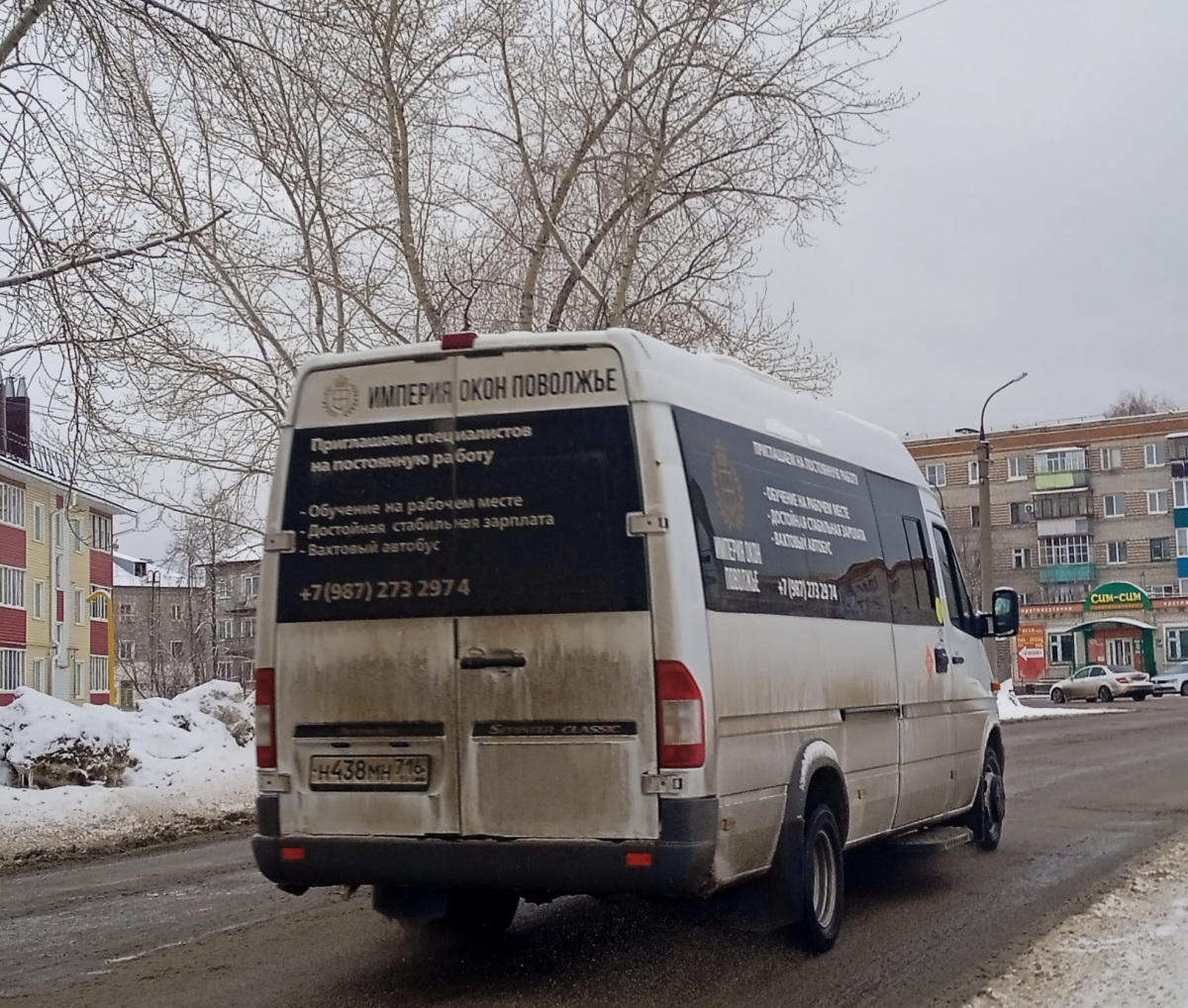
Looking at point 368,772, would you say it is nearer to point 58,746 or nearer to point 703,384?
point 703,384

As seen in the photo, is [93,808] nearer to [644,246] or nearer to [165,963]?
[165,963]

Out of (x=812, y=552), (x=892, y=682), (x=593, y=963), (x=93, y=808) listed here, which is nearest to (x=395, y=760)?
(x=593, y=963)

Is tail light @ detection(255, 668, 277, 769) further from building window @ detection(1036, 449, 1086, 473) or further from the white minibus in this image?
building window @ detection(1036, 449, 1086, 473)

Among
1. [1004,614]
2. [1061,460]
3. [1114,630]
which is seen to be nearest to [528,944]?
[1004,614]

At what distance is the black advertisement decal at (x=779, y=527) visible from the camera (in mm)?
6465

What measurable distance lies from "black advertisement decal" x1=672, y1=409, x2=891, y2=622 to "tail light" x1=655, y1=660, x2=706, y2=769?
1.37 feet

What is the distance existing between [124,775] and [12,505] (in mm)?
44096

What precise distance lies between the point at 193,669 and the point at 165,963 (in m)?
70.5

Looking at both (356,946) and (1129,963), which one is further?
(356,946)

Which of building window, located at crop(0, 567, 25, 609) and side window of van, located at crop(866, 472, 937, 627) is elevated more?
building window, located at crop(0, 567, 25, 609)

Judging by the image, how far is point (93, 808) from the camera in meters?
13.9

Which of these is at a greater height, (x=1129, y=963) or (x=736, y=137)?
(x=736, y=137)

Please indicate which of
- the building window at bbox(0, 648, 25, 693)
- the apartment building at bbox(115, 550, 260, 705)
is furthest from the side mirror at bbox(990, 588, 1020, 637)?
the building window at bbox(0, 648, 25, 693)

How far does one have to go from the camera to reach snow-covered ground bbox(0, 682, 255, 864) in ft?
42.7
